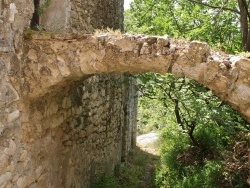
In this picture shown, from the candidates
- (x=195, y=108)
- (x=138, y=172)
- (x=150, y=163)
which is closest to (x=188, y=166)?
(x=195, y=108)

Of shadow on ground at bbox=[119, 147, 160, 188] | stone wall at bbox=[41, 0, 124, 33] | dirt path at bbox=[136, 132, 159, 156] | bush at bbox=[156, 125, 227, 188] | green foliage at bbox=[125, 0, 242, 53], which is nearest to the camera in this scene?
stone wall at bbox=[41, 0, 124, 33]

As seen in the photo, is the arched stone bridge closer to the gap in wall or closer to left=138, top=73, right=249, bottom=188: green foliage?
the gap in wall

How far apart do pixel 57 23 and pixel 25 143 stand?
62.8 inches

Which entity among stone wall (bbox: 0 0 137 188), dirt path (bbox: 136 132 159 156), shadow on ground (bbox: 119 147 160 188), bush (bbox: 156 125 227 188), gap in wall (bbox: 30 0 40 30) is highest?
gap in wall (bbox: 30 0 40 30)

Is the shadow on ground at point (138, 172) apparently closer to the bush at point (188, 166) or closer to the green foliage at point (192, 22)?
the bush at point (188, 166)

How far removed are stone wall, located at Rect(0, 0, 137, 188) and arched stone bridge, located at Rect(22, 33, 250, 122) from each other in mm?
47

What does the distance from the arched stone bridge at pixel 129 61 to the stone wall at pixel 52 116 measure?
5 centimetres

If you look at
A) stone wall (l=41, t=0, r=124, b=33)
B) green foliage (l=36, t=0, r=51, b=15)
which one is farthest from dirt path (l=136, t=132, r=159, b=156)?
green foliage (l=36, t=0, r=51, b=15)

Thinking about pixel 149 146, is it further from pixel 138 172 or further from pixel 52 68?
pixel 52 68

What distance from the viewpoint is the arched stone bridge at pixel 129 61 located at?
2982 millimetres

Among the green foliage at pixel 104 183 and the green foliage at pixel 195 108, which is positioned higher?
the green foliage at pixel 195 108

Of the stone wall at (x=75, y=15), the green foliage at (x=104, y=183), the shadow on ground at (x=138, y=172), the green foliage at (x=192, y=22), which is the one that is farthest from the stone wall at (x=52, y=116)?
the green foliage at (x=192, y=22)

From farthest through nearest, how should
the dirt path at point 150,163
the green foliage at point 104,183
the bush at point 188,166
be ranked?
the dirt path at point 150,163, the green foliage at point 104,183, the bush at point 188,166

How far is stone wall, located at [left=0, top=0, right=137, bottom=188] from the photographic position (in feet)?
10.1
